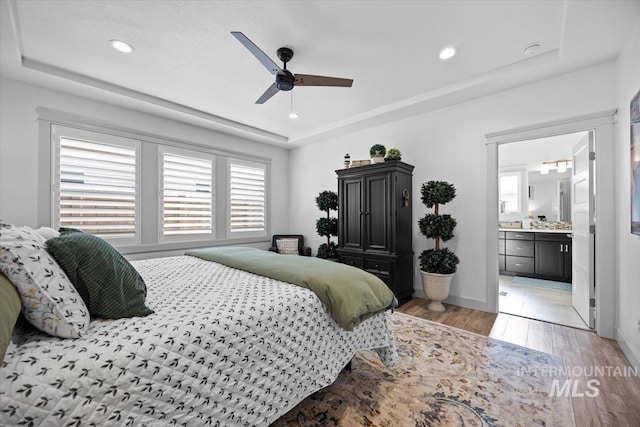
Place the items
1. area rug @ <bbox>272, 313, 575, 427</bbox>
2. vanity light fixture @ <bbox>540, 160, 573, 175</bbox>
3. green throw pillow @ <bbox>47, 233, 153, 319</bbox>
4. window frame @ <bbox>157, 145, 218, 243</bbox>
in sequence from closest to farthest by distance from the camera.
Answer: green throw pillow @ <bbox>47, 233, 153, 319</bbox> < area rug @ <bbox>272, 313, 575, 427</bbox> < window frame @ <bbox>157, 145, 218, 243</bbox> < vanity light fixture @ <bbox>540, 160, 573, 175</bbox>

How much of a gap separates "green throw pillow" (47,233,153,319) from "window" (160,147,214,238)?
2969 millimetres

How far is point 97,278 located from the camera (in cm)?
112

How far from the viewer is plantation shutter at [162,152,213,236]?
12.8 ft

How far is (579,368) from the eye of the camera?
201 centimetres

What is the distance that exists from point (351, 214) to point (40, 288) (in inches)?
129

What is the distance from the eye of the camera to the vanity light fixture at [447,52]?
7.95 ft

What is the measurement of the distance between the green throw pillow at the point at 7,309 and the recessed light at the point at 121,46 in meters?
2.36

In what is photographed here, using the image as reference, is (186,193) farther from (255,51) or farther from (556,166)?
(556,166)

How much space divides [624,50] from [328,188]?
3.73 metres

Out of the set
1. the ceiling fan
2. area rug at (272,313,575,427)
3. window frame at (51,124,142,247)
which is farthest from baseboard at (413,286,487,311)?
window frame at (51,124,142,247)

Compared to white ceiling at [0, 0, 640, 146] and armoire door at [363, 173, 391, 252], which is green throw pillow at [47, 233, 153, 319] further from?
armoire door at [363, 173, 391, 252]

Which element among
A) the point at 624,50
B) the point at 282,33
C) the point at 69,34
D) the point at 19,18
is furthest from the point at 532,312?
the point at 19,18

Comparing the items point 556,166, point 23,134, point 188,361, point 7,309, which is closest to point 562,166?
point 556,166

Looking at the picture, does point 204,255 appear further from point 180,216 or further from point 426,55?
point 426,55
